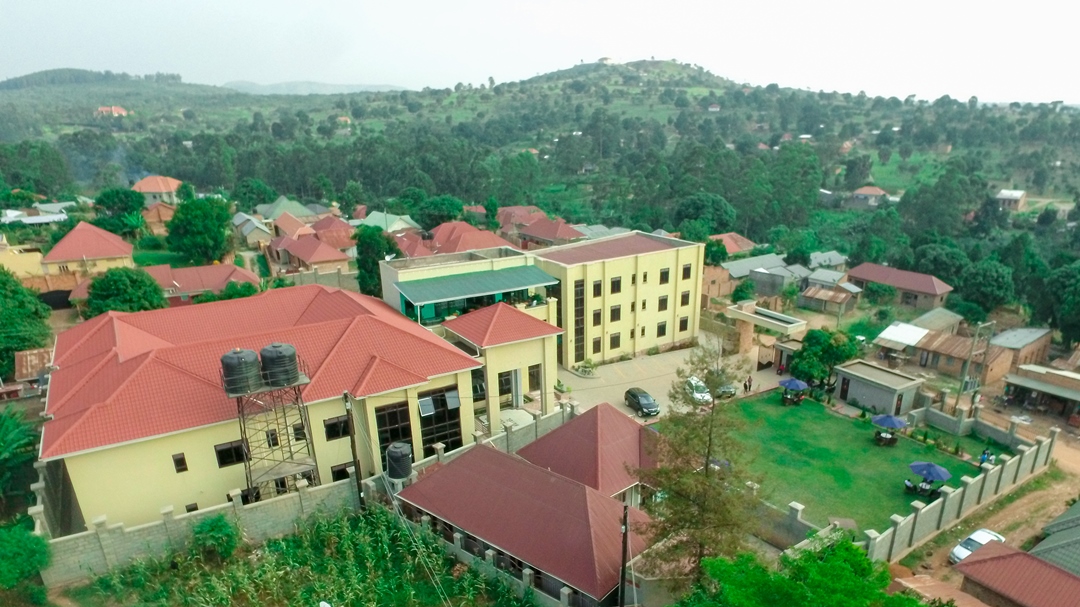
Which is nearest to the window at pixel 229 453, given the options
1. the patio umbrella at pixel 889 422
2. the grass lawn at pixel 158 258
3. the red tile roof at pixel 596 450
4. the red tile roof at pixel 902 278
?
the red tile roof at pixel 596 450

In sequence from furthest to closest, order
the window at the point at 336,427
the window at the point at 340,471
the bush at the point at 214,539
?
the window at the point at 340,471, the window at the point at 336,427, the bush at the point at 214,539

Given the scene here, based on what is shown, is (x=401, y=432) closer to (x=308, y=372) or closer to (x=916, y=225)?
(x=308, y=372)

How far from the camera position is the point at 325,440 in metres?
20.5

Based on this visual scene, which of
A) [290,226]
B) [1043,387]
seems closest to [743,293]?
[1043,387]

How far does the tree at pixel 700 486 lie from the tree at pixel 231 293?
28579mm

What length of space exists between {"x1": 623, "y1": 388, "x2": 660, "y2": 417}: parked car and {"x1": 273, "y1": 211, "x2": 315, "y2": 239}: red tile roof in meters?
42.5

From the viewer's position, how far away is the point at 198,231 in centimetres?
4722

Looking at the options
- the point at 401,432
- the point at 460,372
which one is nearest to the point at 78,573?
the point at 401,432

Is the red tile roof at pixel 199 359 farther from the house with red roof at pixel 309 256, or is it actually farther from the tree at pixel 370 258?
the house with red roof at pixel 309 256

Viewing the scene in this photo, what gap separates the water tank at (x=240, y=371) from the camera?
55.7ft

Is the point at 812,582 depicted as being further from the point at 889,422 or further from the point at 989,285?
the point at 989,285

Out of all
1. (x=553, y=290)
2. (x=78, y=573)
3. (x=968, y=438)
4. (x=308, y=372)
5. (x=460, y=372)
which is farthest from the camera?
(x=553, y=290)

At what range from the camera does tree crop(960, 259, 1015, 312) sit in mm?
44125

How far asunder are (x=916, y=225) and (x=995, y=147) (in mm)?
55243
